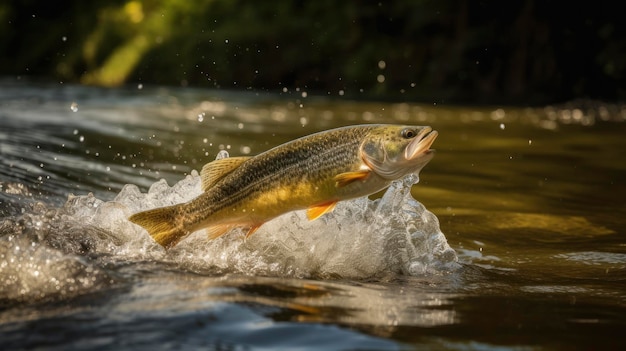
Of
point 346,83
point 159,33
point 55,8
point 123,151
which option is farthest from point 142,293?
point 55,8

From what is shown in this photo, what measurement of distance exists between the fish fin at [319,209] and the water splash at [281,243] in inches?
14.0

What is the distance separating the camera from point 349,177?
5.00 meters

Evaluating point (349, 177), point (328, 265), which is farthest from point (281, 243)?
point (349, 177)

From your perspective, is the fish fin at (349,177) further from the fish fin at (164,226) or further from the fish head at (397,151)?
the fish fin at (164,226)

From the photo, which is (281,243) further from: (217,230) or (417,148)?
(417,148)

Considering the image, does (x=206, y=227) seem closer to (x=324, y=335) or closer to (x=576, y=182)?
(x=324, y=335)

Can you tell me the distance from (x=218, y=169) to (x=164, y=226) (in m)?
0.43

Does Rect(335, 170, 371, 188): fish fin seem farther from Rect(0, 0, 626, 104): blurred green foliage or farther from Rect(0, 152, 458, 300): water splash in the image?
Rect(0, 0, 626, 104): blurred green foliage

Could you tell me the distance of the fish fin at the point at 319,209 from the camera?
17.0 feet

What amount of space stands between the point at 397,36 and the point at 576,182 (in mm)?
18224

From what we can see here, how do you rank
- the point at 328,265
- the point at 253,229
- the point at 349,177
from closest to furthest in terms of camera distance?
the point at 349,177 → the point at 253,229 → the point at 328,265

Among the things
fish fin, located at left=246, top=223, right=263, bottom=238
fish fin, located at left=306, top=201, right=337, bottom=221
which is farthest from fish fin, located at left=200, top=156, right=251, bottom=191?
fish fin, located at left=306, top=201, right=337, bottom=221

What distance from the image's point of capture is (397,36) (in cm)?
2764

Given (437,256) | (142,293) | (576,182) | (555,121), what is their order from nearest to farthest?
(142,293) → (437,256) → (576,182) → (555,121)
